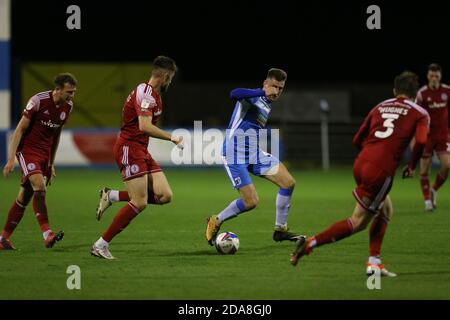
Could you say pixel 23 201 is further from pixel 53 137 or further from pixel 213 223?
pixel 213 223

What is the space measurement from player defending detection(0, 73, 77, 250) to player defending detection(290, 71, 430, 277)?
3459 millimetres

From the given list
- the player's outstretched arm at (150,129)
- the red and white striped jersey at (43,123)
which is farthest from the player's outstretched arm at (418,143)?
the red and white striped jersey at (43,123)

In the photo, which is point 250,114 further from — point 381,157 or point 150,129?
point 381,157

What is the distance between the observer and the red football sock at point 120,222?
953 cm

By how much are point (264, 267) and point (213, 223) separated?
1797mm

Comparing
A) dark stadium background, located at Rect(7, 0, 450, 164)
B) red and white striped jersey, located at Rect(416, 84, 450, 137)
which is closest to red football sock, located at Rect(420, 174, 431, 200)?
red and white striped jersey, located at Rect(416, 84, 450, 137)

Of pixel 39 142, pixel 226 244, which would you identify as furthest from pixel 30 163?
pixel 226 244

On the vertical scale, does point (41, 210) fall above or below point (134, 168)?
below

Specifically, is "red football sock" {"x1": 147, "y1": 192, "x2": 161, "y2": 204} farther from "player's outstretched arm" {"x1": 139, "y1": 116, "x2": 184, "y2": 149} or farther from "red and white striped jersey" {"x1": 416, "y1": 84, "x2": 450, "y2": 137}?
"red and white striped jersey" {"x1": 416, "y1": 84, "x2": 450, "y2": 137}

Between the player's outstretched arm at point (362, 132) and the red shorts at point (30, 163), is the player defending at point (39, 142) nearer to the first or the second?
the red shorts at point (30, 163)

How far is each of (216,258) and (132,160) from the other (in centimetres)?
144

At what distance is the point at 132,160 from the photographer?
9750 mm

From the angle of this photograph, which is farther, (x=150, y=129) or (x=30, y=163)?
(x=30, y=163)

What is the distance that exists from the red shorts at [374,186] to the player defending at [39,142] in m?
3.75
